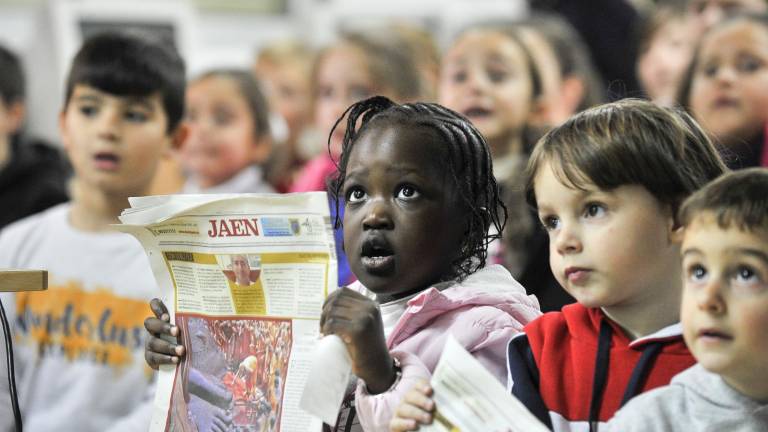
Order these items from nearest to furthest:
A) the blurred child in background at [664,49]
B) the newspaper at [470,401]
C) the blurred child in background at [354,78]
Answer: the newspaper at [470,401], the blurred child in background at [354,78], the blurred child in background at [664,49]

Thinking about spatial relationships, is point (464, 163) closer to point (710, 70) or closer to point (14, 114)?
point (710, 70)

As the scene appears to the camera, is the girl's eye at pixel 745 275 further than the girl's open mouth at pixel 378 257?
No

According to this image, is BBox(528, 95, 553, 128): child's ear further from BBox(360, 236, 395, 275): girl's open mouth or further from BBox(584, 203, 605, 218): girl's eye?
BBox(584, 203, 605, 218): girl's eye

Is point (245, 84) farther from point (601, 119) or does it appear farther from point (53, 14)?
point (601, 119)

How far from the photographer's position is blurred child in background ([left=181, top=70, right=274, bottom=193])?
12.8ft

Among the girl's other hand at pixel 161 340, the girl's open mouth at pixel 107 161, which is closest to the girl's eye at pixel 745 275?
the girl's other hand at pixel 161 340

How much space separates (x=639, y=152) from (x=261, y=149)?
109 inches

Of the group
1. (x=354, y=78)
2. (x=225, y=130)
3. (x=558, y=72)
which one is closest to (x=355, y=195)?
(x=558, y=72)

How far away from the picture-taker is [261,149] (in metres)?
4.04

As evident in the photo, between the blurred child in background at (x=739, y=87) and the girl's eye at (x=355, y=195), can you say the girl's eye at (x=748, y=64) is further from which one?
Result: the girl's eye at (x=355, y=195)

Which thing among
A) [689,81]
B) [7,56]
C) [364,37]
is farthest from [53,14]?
[689,81]

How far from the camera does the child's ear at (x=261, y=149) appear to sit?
401 cm

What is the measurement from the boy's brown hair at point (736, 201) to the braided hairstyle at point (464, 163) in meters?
0.44

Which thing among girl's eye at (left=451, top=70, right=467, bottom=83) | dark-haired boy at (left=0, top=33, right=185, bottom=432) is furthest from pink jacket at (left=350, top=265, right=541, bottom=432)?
girl's eye at (left=451, top=70, right=467, bottom=83)
